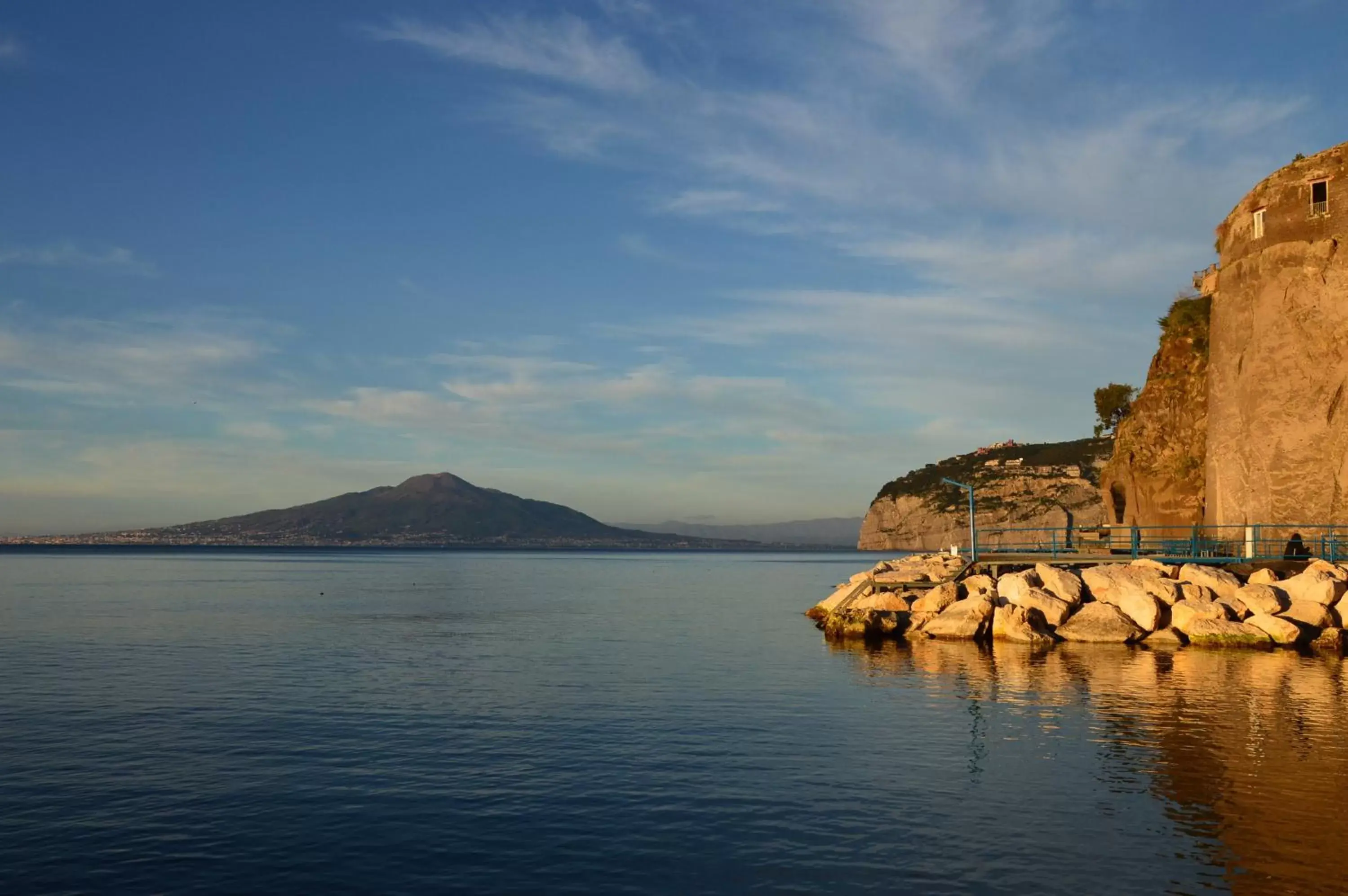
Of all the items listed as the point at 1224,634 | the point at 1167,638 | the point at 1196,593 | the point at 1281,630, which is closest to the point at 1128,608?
the point at 1167,638

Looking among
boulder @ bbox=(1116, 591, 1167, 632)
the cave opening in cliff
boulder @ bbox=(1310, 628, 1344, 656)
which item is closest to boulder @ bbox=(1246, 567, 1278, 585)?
boulder @ bbox=(1310, 628, 1344, 656)

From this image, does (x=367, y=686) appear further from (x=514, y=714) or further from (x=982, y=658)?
(x=982, y=658)

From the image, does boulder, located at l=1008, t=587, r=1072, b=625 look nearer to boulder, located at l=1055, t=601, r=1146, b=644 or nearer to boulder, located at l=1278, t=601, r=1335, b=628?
boulder, located at l=1055, t=601, r=1146, b=644

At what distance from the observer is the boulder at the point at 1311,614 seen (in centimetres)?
3859

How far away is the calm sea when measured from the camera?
44.8ft

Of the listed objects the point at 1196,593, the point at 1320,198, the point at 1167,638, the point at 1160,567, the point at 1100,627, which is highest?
the point at 1320,198

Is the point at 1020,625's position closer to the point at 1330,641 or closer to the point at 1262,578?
the point at 1262,578

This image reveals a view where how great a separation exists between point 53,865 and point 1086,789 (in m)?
15.4

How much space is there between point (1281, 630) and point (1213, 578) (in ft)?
14.1

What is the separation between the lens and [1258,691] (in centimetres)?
2809

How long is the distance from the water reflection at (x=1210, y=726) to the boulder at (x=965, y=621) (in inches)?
30.4

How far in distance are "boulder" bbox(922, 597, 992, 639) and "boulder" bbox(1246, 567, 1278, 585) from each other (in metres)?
9.91

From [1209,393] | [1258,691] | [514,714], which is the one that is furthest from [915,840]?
[1209,393]

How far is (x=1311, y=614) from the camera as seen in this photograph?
3884cm
